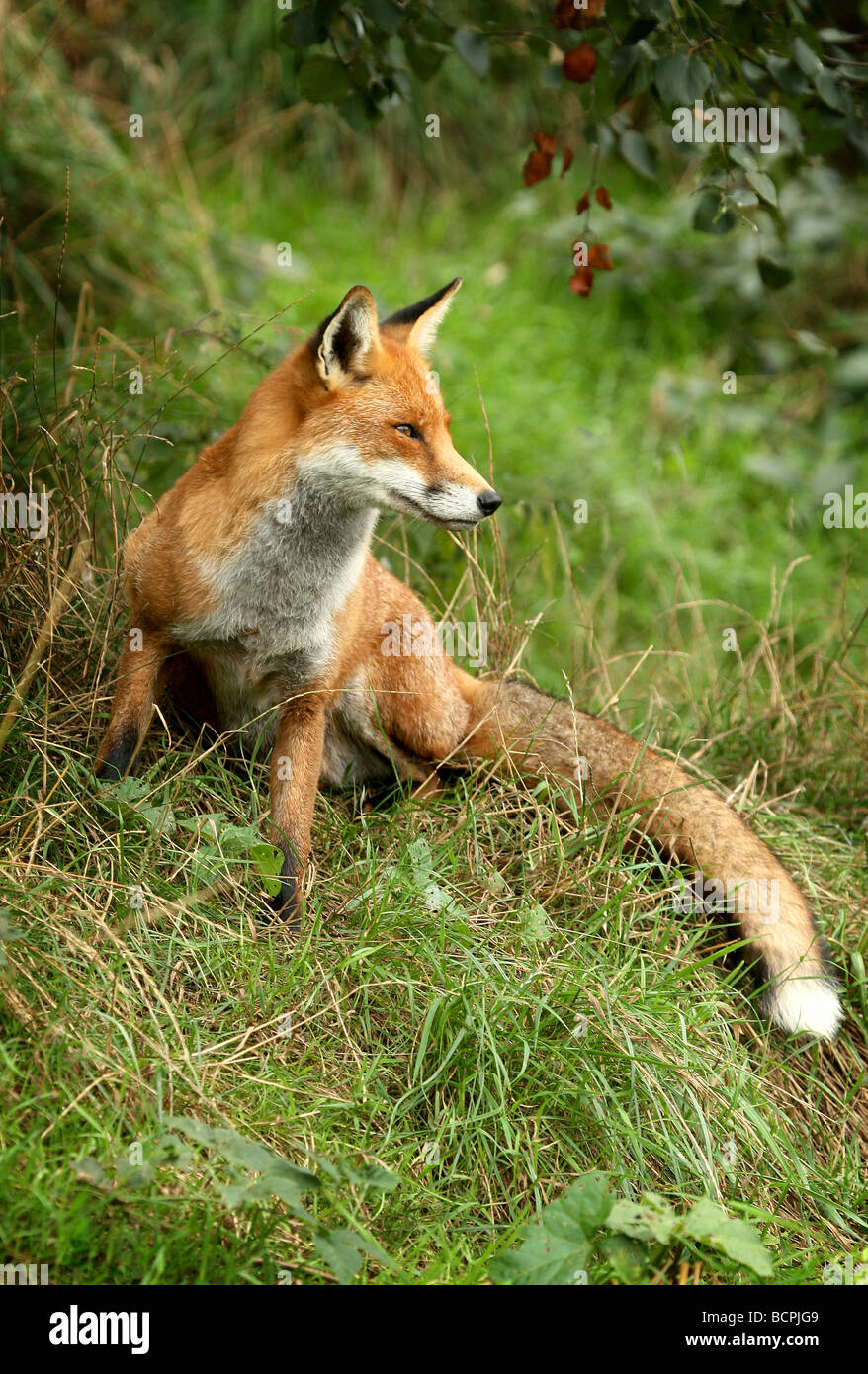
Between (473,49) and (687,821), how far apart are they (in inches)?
118

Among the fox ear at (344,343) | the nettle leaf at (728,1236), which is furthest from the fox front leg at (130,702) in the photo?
the nettle leaf at (728,1236)

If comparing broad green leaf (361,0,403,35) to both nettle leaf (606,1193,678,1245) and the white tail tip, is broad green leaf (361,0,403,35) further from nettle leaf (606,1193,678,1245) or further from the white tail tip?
nettle leaf (606,1193,678,1245)

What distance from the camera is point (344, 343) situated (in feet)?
12.8

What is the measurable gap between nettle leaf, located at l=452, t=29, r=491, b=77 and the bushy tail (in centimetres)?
233

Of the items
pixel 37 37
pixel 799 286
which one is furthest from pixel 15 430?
pixel 799 286

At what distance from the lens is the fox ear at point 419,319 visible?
164 inches

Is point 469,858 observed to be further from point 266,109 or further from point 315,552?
point 266,109

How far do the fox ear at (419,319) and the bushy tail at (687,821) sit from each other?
139cm

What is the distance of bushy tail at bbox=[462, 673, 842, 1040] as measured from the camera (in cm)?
405

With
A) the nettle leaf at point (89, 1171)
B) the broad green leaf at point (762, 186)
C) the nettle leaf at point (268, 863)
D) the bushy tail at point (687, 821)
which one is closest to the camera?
the nettle leaf at point (89, 1171)

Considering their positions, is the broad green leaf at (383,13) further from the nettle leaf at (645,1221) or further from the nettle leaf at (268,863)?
the nettle leaf at (645,1221)

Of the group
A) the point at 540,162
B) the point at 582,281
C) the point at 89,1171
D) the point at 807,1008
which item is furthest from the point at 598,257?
the point at 89,1171

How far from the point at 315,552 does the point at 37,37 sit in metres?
6.69

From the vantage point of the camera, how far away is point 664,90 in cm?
409
